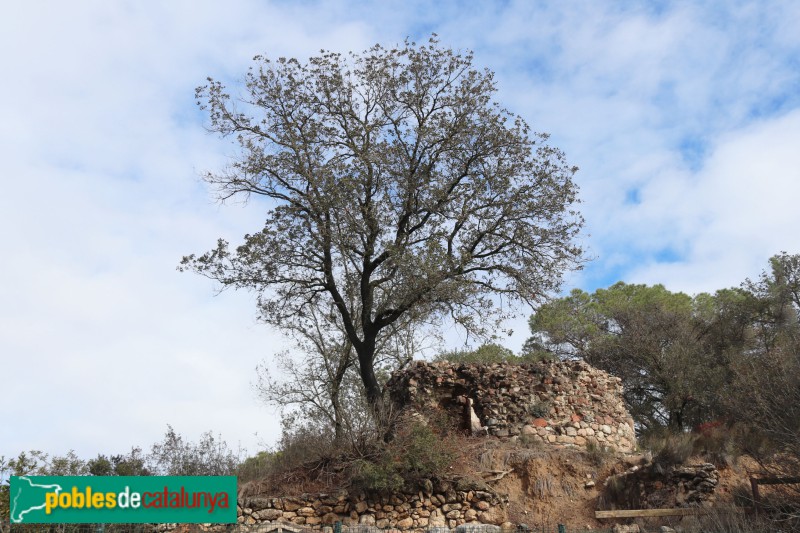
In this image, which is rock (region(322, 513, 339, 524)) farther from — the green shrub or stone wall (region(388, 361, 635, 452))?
stone wall (region(388, 361, 635, 452))

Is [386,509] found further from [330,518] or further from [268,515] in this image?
[268,515]

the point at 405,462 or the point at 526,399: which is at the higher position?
the point at 526,399

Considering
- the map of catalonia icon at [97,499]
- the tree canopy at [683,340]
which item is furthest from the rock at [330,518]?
the tree canopy at [683,340]

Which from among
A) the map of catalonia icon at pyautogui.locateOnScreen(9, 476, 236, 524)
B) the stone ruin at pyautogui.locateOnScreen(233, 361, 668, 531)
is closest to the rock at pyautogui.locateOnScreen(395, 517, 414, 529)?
the stone ruin at pyautogui.locateOnScreen(233, 361, 668, 531)

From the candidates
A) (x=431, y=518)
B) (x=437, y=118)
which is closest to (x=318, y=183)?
(x=437, y=118)

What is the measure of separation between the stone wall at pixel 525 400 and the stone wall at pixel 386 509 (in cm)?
296

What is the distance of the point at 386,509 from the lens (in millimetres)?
15672

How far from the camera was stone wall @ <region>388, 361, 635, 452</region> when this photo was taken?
19.0 meters

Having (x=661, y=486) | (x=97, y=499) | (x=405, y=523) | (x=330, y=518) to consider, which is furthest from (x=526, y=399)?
(x=97, y=499)

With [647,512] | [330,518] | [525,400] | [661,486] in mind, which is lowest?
[647,512]

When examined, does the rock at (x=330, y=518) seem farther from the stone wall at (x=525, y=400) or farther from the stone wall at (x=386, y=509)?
the stone wall at (x=525, y=400)

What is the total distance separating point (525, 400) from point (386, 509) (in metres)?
5.55

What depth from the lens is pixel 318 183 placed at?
1900 centimetres

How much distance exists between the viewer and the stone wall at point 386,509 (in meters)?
15.3
